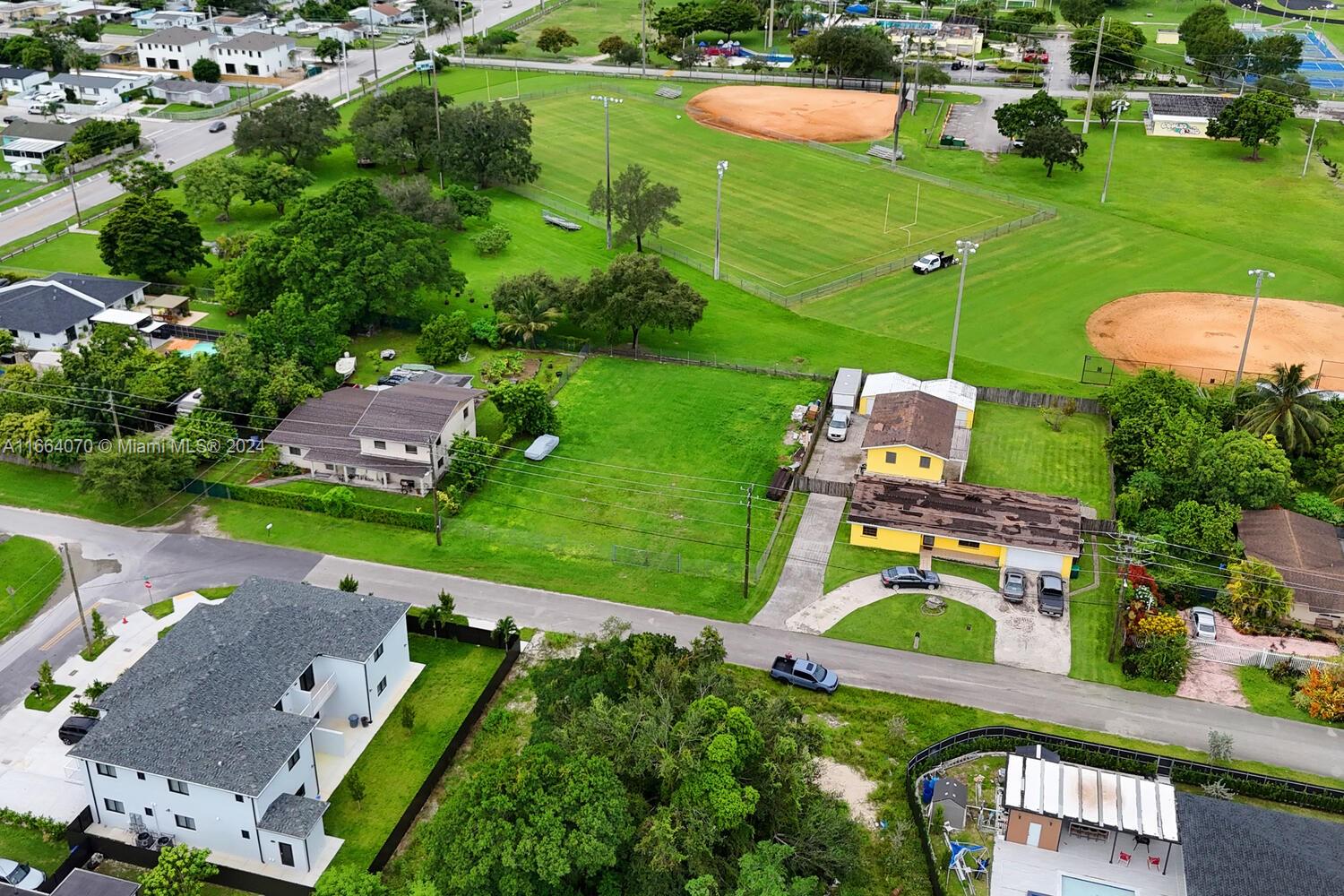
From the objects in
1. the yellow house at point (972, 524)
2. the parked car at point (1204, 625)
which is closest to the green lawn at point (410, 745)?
the yellow house at point (972, 524)

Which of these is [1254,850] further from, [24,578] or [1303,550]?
[24,578]

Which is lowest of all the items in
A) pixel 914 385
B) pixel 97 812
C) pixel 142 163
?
pixel 97 812

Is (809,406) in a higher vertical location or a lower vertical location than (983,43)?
lower

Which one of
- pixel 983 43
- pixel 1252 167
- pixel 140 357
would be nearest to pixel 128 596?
pixel 140 357

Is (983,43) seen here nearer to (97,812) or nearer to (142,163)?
(142,163)

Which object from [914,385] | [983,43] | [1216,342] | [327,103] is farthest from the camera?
[983,43]

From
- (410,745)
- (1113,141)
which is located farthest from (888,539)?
(1113,141)

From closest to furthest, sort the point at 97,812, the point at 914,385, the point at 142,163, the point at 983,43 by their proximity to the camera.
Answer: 1. the point at 97,812
2. the point at 914,385
3. the point at 142,163
4. the point at 983,43
